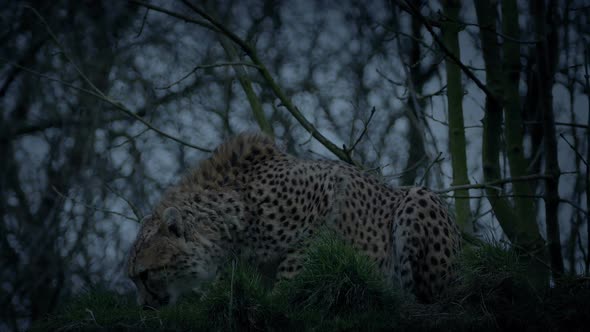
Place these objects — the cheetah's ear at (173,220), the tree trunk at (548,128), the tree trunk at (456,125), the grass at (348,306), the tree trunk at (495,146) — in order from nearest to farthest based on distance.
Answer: the grass at (348,306) → the tree trunk at (548,128) → the cheetah's ear at (173,220) → the tree trunk at (495,146) → the tree trunk at (456,125)

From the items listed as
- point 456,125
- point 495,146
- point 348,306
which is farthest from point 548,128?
point 348,306

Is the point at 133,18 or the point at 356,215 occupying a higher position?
the point at 133,18

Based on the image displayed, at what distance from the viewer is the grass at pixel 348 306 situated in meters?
3.47

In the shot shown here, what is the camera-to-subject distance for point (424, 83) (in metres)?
8.96

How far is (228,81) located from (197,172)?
3.04 m

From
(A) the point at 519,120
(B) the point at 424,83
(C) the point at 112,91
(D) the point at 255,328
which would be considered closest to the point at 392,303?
(D) the point at 255,328

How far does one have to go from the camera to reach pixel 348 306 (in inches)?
143

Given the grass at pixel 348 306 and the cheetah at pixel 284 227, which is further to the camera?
the cheetah at pixel 284 227

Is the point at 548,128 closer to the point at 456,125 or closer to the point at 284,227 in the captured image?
the point at 456,125

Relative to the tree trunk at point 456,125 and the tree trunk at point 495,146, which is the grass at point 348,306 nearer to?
the tree trunk at point 495,146

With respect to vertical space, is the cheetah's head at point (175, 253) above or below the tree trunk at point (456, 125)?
below

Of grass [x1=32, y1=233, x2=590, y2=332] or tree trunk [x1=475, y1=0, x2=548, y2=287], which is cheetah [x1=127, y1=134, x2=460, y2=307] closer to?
grass [x1=32, y1=233, x2=590, y2=332]

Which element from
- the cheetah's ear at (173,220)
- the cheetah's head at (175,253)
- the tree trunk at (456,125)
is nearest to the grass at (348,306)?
the cheetah's head at (175,253)

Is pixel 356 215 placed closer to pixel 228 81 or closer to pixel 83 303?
pixel 83 303
